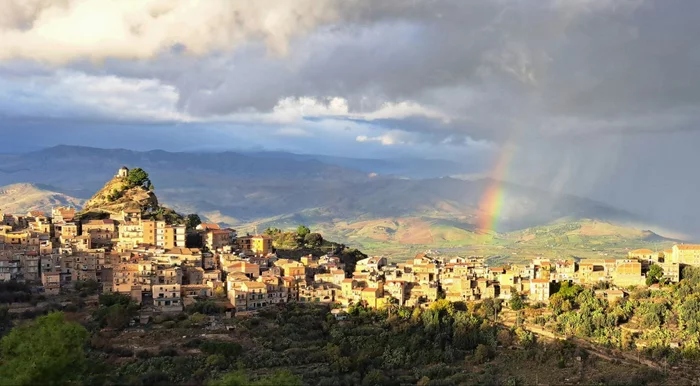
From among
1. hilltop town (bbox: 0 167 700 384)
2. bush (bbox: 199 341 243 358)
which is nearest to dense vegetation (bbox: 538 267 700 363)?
hilltop town (bbox: 0 167 700 384)

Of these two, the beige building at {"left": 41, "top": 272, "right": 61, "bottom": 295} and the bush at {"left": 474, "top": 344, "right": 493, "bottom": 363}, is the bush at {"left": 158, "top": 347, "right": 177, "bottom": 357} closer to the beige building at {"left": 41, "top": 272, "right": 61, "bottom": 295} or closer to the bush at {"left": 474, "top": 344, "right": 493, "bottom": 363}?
the beige building at {"left": 41, "top": 272, "right": 61, "bottom": 295}

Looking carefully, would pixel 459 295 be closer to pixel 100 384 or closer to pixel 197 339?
pixel 197 339

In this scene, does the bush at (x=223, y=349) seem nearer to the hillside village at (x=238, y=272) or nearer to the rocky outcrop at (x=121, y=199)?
the hillside village at (x=238, y=272)

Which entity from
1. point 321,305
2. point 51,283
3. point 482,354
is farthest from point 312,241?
point 482,354

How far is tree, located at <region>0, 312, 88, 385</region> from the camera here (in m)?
21.7

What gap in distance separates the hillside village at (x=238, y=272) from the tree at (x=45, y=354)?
47.3 ft

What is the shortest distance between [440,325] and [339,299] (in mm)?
7819

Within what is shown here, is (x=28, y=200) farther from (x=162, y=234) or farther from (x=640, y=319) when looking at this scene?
(x=640, y=319)

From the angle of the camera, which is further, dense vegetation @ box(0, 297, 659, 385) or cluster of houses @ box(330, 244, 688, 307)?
cluster of houses @ box(330, 244, 688, 307)

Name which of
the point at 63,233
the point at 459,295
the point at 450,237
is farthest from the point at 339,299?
the point at 450,237

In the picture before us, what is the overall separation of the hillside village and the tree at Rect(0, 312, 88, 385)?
47.3 ft

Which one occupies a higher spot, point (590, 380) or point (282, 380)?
point (282, 380)

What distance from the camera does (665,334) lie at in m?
34.8

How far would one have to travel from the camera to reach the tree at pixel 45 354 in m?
21.7
